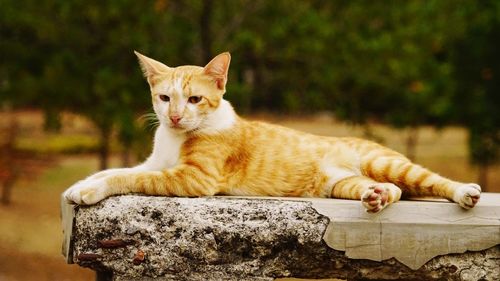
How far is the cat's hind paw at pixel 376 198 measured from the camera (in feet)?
10.9

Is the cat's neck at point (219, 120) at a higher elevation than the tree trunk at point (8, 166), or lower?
higher

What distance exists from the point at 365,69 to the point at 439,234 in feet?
20.7

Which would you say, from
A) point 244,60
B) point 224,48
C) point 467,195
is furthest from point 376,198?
point 244,60

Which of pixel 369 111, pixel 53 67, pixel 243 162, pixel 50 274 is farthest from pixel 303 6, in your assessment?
pixel 243 162

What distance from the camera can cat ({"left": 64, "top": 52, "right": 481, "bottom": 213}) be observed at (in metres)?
3.47

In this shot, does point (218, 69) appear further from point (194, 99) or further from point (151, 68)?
point (151, 68)

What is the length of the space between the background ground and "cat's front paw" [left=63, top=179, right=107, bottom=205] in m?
6.15

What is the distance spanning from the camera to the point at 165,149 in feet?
12.3

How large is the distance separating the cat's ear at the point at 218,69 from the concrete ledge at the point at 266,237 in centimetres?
63

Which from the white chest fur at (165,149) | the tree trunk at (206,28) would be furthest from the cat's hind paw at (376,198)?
the tree trunk at (206,28)

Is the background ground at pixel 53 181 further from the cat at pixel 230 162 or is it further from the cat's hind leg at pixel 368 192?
the cat's hind leg at pixel 368 192

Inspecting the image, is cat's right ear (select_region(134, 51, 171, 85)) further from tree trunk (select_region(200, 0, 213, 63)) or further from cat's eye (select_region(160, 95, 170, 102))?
tree trunk (select_region(200, 0, 213, 63))

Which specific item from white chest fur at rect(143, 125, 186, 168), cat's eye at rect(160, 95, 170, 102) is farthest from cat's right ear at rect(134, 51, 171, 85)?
white chest fur at rect(143, 125, 186, 168)

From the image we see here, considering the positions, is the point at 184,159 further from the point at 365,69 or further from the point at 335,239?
the point at 365,69
